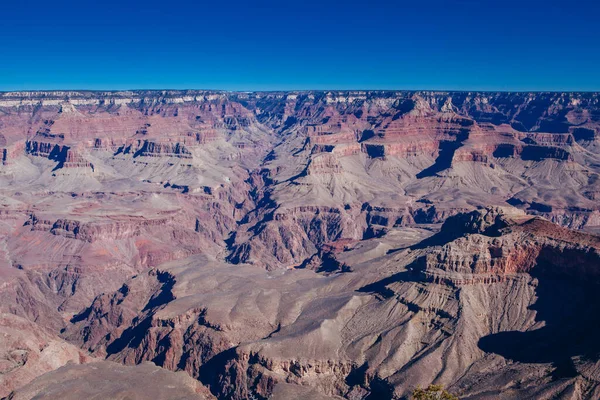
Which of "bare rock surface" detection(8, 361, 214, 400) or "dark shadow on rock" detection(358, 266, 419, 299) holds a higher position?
"dark shadow on rock" detection(358, 266, 419, 299)

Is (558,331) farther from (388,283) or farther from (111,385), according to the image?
(111,385)

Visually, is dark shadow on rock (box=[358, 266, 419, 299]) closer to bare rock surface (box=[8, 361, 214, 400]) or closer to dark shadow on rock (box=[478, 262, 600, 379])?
dark shadow on rock (box=[478, 262, 600, 379])

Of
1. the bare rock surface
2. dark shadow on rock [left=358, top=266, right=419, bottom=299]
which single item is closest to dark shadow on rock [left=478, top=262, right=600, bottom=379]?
dark shadow on rock [left=358, top=266, right=419, bottom=299]

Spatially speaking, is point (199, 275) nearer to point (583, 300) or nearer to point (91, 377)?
point (91, 377)

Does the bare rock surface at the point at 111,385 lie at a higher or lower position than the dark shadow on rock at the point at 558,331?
lower

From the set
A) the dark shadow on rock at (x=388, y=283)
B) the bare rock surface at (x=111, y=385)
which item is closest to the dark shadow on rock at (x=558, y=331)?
the dark shadow on rock at (x=388, y=283)

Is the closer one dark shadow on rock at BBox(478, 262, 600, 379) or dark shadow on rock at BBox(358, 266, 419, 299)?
dark shadow on rock at BBox(478, 262, 600, 379)

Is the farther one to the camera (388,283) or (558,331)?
(388,283)

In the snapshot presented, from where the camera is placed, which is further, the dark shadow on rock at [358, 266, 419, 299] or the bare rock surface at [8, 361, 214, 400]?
the dark shadow on rock at [358, 266, 419, 299]

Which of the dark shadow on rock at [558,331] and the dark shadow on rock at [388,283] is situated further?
the dark shadow on rock at [388,283]

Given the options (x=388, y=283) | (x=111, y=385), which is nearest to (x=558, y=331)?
(x=388, y=283)

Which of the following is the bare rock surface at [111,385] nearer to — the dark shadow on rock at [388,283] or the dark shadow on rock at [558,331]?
the dark shadow on rock at [388,283]

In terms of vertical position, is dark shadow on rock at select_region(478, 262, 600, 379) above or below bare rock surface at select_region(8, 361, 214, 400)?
above
